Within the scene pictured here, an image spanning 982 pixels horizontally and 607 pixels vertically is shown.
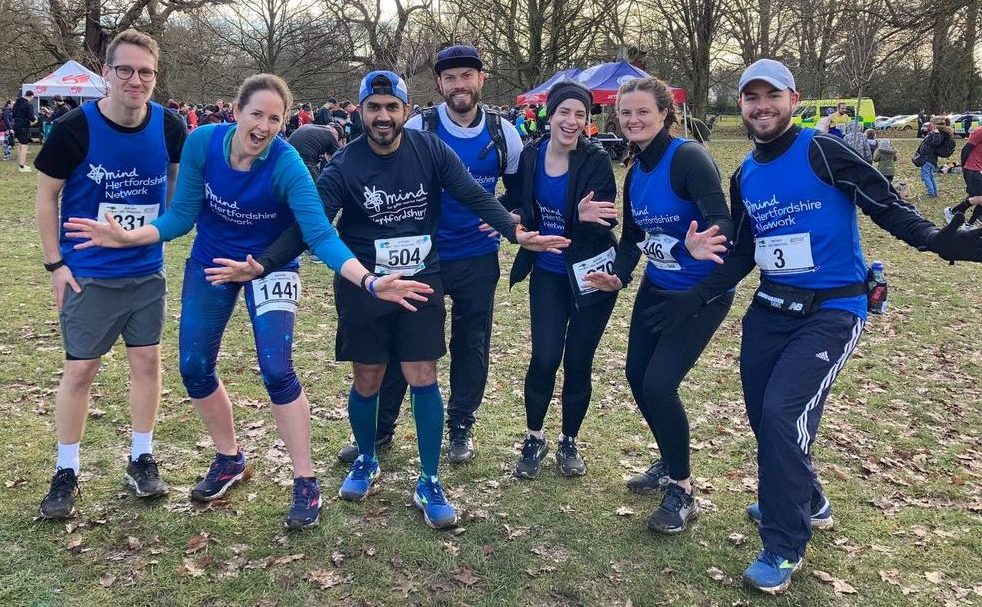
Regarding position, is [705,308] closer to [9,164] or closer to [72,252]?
[72,252]

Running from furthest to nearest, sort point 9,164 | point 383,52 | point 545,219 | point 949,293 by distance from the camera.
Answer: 1. point 383,52
2. point 9,164
3. point 949,293
4. point 545,219

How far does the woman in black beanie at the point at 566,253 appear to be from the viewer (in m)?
3.73

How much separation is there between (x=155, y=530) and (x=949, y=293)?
9.24m

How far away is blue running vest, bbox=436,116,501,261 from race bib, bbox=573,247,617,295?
2.18 ft

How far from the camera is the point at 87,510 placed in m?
3.60

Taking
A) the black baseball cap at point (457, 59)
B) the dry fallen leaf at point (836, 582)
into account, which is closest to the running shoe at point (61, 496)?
the black baseball cap at point (457, 59)

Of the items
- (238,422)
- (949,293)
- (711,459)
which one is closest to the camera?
(711,459)

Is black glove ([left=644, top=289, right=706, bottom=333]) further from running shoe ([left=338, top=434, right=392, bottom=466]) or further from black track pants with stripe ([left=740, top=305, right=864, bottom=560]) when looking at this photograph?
running shoe ([left=338, top=434, right=392, bottom=466])

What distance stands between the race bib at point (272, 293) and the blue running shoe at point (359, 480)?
1059 millimetres

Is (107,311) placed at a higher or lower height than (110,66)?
lower

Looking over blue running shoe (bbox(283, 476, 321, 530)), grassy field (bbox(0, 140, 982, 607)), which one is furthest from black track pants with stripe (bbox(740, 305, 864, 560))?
blue running shoe (bbox(283, 476, 321, 530))

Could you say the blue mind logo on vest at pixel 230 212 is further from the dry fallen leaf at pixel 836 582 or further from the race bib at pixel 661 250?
the dry fallen leaf at pixel 836 582

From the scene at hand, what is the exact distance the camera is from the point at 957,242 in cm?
277

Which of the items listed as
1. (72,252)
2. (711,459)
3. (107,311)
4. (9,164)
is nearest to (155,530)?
(107,311)
